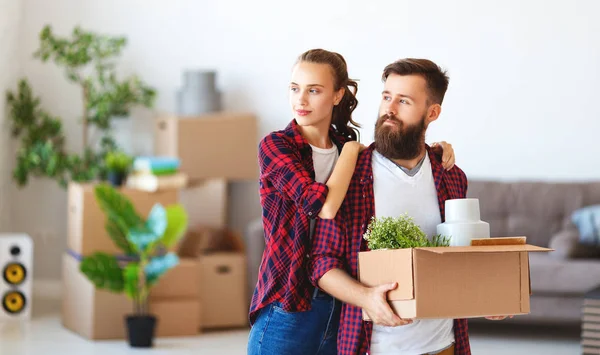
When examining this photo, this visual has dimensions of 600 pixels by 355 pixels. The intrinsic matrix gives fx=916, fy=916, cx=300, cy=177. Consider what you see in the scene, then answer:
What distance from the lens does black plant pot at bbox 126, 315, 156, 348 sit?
4.98m

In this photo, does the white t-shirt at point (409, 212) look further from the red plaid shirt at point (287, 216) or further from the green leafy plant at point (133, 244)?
the green leafy plant at point (133, 244)

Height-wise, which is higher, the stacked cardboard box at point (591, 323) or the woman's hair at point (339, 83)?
the woman's hair at point (339, 83)

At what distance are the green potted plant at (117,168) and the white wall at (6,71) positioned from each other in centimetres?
110

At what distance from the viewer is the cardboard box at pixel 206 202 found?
5.96 metres

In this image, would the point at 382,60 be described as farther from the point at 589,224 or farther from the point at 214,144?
the point at 589,224

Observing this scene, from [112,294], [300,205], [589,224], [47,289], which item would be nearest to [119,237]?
[112,294]

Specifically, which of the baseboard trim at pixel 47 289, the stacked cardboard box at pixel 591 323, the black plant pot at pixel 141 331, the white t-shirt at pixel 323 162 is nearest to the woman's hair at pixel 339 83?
the white t-shirt at pixel 323 162

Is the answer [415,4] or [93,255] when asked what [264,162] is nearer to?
[93,255]

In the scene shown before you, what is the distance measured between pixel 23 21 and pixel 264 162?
5045mm

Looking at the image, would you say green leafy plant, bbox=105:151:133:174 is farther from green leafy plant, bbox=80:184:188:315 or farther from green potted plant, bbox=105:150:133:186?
green leafy plant, bbox=80:184:188:315

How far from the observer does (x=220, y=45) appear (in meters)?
6.40

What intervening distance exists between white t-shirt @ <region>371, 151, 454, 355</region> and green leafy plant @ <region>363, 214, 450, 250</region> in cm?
7

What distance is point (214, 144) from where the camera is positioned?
19.5ft

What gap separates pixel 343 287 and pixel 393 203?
0.69 ft
